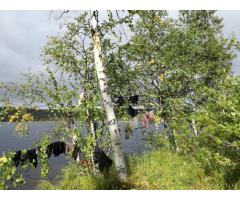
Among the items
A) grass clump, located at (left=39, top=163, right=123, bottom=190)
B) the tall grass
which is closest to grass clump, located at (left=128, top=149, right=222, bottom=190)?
the tall grass

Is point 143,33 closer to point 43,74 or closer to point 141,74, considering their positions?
point 141,74

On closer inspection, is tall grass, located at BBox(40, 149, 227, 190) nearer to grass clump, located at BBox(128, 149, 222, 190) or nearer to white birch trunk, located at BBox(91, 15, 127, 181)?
grass clump, located at BBox(128, 149, 222, 190)

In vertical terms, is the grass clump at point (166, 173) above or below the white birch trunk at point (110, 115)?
below

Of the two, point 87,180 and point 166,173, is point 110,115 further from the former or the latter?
point 166,173

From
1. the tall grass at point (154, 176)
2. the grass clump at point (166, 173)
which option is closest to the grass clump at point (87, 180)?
the tall grass at point (154, 176)

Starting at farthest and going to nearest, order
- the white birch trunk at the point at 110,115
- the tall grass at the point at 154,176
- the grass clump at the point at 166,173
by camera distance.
Answer: the white birch trunk at the point at 110,115 < the tall grass at the point at 154,176 < the grass clump at the point at 166,173

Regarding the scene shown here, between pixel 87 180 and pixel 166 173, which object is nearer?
pixel 87 180

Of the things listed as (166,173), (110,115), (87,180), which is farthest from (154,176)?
(110,115)

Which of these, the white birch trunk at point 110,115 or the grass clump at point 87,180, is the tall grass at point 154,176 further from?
the white birch trunk at point 110,115

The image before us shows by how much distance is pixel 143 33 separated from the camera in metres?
19.2

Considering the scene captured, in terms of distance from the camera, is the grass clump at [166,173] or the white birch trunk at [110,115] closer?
the grass clump at [166,173]

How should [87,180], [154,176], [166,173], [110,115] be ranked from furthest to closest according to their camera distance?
[154,176]
[166,173]
[87,180]
[110,115]
